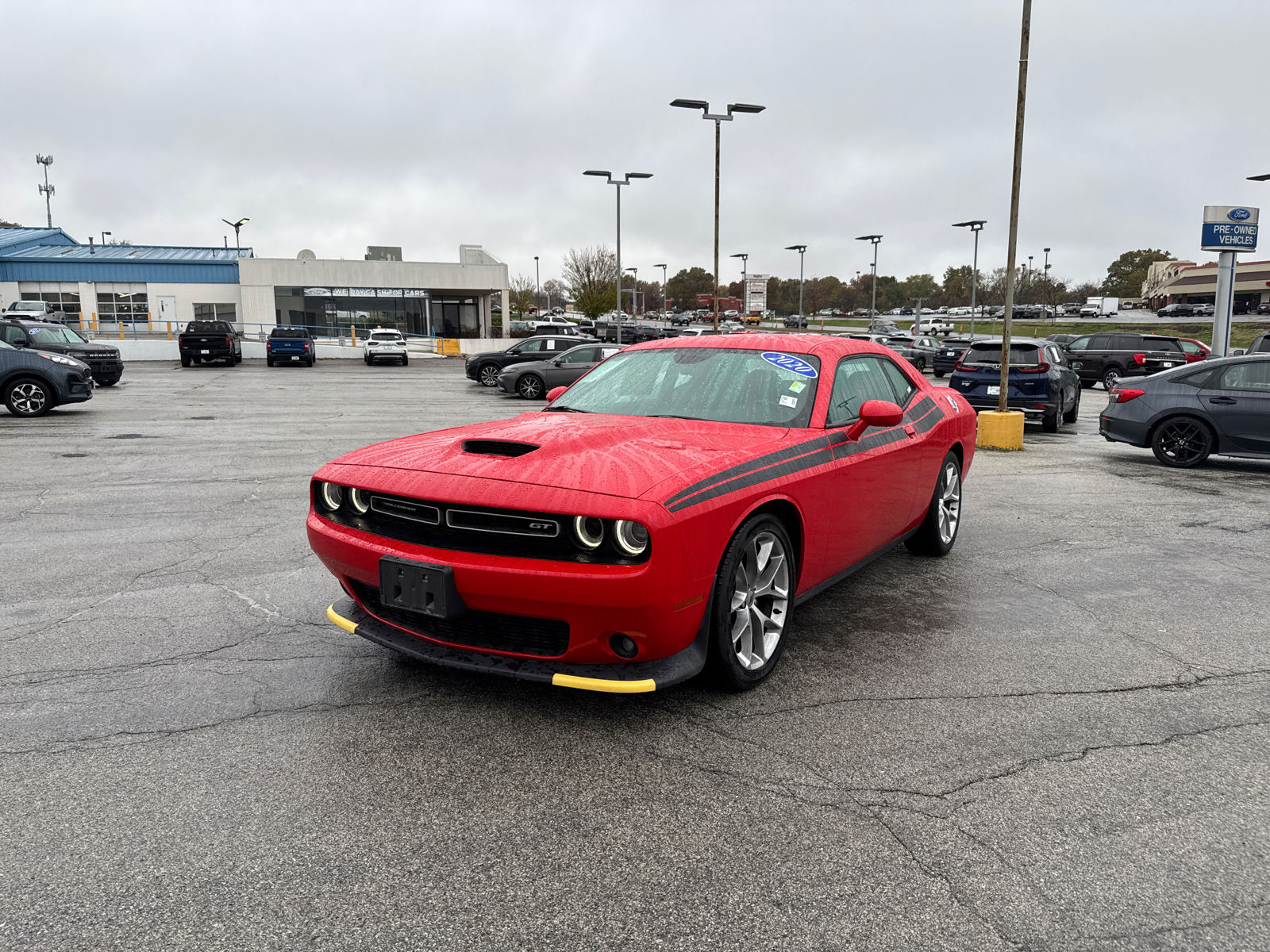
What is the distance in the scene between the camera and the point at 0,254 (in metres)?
55.3

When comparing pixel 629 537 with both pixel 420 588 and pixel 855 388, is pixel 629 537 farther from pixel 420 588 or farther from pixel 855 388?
pixel 855 388

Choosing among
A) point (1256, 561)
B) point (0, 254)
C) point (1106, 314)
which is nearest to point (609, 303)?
point (0, 254)

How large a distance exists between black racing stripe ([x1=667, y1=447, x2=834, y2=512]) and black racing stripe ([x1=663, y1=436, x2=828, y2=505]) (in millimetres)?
17

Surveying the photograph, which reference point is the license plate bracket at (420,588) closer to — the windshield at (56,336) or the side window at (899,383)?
the side window at (899,383)

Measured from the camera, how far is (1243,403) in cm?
1029

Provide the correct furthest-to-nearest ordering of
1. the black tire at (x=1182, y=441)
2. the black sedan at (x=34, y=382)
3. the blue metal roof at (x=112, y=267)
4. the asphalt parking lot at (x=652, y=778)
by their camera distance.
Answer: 1. the blue metal roof at (x=112, y=267)
2. the black sedan at (x=34, y=382)
3. the black tire at (x=1182, y=441)
4. the asphalt parking lot at (x=652, y=778)

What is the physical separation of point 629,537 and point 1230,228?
26.7 meters

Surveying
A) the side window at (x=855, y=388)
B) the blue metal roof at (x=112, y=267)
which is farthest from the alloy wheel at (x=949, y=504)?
the blue metal roof at (x=112, y=267)

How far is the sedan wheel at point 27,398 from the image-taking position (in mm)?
15000

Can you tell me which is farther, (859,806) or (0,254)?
(0,254)

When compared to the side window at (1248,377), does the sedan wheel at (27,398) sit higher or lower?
lower

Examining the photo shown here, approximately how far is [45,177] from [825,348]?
10153 centimetres

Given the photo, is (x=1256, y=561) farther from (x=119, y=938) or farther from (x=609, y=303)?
(x=609, y=303)

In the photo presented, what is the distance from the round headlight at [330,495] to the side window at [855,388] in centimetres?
233
